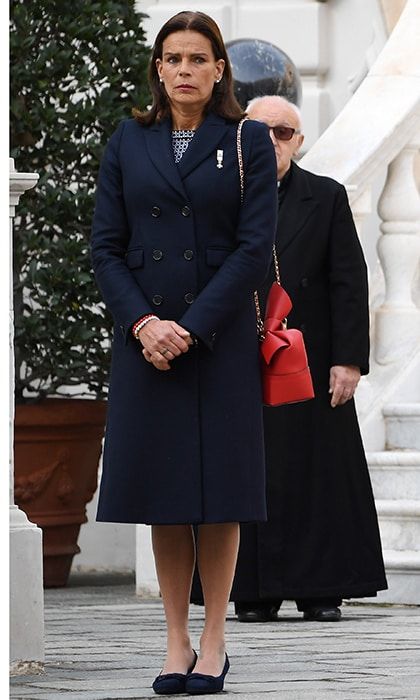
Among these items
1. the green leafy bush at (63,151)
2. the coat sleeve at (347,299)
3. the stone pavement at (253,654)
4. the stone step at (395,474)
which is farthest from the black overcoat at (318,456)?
the green leafy bush at (63,151)

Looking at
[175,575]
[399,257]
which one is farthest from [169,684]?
[399,257]

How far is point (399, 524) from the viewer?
7223mm

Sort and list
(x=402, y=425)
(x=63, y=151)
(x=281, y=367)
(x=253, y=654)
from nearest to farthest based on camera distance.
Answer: (x=281, y=367)
(x=253, y=654)
(x=402, y=425)
(x=63, y=151)

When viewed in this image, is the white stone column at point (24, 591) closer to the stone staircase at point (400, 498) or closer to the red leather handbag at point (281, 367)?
the red leather handbag at point (281, 367)

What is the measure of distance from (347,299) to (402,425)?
0.99m

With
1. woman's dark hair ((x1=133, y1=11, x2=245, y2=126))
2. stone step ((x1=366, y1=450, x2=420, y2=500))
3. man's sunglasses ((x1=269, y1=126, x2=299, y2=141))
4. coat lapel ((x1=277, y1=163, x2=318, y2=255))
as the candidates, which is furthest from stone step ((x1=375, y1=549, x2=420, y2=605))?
woman's dark hair ((x1=133, y1=11, x2=245, y2=126))

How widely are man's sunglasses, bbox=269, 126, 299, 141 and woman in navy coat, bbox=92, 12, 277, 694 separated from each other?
5.41ft

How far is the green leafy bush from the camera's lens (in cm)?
785

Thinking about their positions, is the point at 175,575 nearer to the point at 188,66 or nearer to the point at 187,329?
the point at 187,329

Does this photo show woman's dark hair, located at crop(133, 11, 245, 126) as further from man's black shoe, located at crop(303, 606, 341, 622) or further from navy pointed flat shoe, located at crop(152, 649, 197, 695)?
man's black shoe, located at crop(303, 606, 341, 622)

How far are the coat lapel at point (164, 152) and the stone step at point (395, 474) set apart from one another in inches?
97.3

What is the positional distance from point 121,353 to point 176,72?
65cm

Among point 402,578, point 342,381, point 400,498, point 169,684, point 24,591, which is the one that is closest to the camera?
point 169,684

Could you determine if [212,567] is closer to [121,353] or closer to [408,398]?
[121,353]
